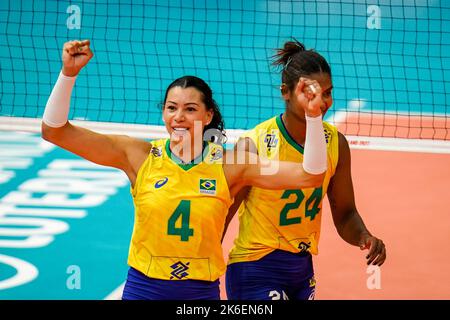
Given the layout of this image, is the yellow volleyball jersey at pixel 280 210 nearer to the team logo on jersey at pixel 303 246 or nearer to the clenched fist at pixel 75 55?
the team logo on jersey at pixel 303 246

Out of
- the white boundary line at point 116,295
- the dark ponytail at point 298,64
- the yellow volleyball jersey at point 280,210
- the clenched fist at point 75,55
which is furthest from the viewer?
the white boundary line at point 116,295

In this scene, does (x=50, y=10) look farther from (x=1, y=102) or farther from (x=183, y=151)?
(x=183, y=151)

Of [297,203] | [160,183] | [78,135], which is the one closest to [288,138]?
[297,203]

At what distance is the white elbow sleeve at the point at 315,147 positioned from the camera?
193 inches

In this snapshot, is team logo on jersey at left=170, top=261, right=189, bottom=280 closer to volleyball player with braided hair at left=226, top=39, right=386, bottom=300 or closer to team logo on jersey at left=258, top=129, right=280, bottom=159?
volleyball player with braided hair at left=226, top=39, right=386, bottom=300

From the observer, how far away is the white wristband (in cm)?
497

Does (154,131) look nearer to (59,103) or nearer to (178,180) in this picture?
(178,180)

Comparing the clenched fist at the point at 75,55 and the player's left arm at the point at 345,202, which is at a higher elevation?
the clenched fist at the point at 75,55

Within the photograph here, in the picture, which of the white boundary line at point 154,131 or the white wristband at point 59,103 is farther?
the white boundary line at point 154,131

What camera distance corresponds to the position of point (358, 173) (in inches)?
416

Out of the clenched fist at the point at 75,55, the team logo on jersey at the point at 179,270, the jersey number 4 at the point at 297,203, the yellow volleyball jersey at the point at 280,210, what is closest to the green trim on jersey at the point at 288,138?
the yellow volleyball jersey at the point at 280,210

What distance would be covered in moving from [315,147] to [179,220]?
861mm

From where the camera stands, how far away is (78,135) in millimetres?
5109

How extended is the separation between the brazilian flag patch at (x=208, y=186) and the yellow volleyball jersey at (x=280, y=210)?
69cm
